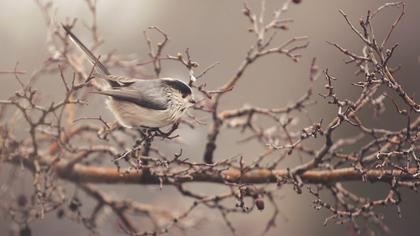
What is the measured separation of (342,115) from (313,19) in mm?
2131

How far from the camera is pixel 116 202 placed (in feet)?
4.89

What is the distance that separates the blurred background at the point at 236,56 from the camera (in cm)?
211

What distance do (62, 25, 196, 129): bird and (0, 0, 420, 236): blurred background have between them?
0.77m

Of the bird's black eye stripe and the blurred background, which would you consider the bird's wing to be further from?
the blurred background

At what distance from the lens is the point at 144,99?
42.1 inches

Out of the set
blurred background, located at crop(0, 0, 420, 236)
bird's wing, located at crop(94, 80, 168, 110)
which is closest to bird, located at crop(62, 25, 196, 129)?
bird's wing, located at crop(94, 80, 168, 110)

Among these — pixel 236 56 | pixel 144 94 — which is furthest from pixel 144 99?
pixel 236 56

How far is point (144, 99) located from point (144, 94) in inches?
0.5

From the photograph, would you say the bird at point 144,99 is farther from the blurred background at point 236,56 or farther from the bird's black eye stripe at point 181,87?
the blurred background at point 236,56

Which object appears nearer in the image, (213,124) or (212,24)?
(213,124)

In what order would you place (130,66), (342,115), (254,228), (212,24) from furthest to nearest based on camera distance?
(212,24), (254,228), (130,66), (342,115)

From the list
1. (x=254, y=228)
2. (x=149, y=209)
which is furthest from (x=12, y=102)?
(x=254, y=228)

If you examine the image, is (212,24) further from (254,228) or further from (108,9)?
(254,228)

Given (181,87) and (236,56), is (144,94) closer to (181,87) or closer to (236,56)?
(181,87)
